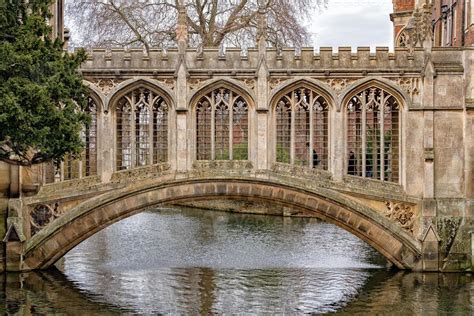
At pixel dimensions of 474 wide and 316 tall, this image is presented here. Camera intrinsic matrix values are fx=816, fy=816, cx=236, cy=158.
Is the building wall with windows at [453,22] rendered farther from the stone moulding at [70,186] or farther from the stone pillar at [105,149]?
the stone moulding at [70,186]

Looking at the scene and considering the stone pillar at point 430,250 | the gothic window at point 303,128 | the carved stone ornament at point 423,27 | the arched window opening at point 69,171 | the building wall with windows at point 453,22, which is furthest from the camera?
the building wall with windows at point 453,22

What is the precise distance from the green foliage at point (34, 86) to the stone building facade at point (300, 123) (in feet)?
10.6

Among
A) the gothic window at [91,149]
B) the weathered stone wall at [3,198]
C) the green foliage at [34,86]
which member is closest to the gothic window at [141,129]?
the gothic window at [91,149]

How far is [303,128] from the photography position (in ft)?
60.1

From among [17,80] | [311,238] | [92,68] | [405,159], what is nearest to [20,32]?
[17,80]

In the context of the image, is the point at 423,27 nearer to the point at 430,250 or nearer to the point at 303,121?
the point at 303,121

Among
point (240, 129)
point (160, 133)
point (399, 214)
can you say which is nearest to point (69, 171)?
point (160, 133)

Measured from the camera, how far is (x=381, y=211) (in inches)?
701

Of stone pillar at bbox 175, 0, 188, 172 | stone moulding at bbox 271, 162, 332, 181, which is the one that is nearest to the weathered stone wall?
stone pillar at bbox 175, 0, 188, 172

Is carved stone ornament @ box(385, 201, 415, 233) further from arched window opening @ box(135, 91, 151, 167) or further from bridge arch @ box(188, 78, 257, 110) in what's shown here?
arched window opening @ box(135, 91, 151, 167)

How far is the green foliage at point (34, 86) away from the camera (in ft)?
44.0

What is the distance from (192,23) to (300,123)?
798 cm

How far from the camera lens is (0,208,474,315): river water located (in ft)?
49.7

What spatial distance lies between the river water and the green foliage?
10.1 feet
